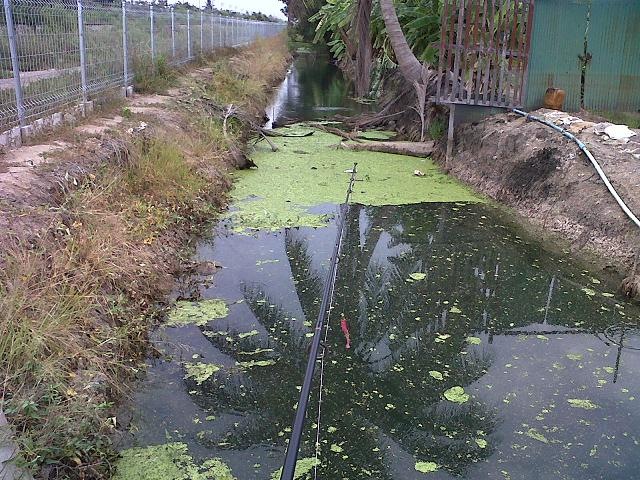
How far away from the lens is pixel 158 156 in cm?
606

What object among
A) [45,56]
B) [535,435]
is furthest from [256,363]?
[45,56]

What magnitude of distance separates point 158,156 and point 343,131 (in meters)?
5.41

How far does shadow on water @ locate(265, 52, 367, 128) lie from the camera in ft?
44.4

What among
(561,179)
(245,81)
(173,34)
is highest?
(173,34)

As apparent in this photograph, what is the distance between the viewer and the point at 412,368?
12.3ft

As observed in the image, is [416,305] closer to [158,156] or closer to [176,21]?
[158,156]

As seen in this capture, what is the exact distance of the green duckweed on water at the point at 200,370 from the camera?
11.5ft

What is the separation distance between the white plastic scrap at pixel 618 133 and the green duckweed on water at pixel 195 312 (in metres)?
4.52

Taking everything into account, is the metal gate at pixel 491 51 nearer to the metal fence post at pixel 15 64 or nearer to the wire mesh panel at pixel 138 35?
the wire mesh panel at pixel 138 35

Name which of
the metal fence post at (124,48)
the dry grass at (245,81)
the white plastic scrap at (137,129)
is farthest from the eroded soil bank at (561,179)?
the metal fence post at (124,48)

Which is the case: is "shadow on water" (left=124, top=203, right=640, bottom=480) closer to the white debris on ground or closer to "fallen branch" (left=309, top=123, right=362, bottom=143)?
the white debris on ground

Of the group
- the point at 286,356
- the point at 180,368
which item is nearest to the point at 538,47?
the point at 286,356

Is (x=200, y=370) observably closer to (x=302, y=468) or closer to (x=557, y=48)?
(x=302, y=468)

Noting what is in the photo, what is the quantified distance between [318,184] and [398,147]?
2.35 metres
